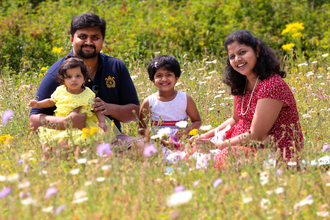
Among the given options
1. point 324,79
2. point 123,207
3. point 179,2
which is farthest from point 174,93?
point 179,2

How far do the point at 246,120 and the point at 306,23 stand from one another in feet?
21.2

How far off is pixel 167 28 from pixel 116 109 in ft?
16.4

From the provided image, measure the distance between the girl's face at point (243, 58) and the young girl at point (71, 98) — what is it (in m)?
1.22

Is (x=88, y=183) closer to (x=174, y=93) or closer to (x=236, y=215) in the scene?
(x=236, y=215)

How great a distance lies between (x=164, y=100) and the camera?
376 cm

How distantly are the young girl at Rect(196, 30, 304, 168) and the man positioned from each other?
3.02 feet

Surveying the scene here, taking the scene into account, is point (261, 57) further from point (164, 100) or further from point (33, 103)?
point (33, 103)

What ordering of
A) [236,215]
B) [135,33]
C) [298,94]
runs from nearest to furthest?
[236,215], [298,94], [135,33]

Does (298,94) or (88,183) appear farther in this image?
(298,94)

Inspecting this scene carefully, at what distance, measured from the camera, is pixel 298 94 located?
4910 mm

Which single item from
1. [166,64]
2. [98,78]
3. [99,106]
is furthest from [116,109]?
[166,64]

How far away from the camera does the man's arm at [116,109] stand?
10.8 feet

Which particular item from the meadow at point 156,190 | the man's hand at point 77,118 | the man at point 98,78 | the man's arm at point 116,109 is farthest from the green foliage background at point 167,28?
the meadow at point 156,190

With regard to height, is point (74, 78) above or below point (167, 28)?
below
